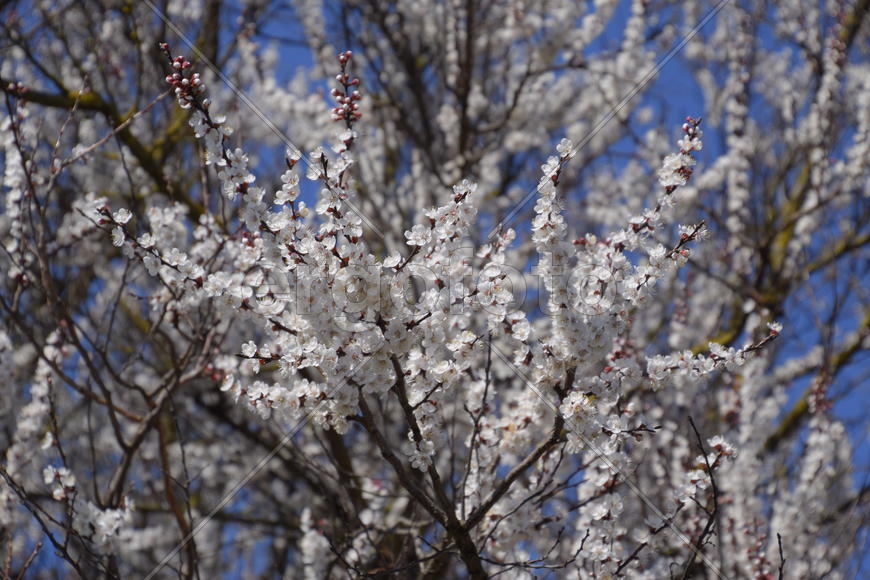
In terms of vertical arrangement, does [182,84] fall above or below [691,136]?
below

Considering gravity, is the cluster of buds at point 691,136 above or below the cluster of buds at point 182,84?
above

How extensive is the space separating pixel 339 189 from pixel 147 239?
0.79 m

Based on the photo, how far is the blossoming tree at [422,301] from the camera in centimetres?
286

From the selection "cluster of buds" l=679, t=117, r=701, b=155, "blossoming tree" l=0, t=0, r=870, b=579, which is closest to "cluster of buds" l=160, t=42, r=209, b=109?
"blossoming tree" l=0, t=0, r=870, b=579

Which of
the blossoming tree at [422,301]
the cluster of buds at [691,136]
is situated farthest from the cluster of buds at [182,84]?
the cluster of buds at [691,136]

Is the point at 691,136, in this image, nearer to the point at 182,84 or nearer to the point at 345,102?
the point at 345,102

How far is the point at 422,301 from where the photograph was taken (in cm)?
286

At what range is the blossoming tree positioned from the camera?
9.39 ft

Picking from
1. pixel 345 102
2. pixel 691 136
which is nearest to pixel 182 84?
pixel 345 102

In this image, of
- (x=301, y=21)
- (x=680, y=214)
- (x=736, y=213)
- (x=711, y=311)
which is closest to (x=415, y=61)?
(x=301, y=21)

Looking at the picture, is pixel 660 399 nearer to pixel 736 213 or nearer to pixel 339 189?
pixel 736 213

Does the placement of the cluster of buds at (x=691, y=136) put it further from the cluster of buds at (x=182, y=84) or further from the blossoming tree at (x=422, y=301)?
the cluster of buds at (x=182, y=84)

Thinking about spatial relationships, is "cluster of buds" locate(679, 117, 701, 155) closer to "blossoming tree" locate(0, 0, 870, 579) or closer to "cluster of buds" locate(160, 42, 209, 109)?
"blossoming tree" locate(0, 0, 870, 579)

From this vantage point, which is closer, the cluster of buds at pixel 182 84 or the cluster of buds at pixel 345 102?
the cluster of buds at pixel 182 84
